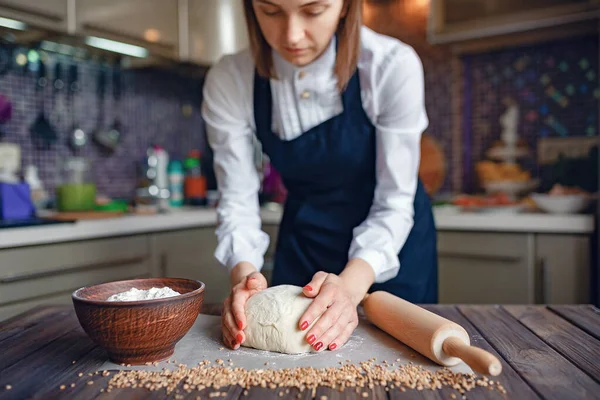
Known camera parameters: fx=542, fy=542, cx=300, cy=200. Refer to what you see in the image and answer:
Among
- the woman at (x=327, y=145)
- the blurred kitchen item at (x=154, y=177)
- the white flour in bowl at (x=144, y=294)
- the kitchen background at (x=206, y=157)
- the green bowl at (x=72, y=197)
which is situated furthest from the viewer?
the blurred kitchen item at (x=154, y=177)

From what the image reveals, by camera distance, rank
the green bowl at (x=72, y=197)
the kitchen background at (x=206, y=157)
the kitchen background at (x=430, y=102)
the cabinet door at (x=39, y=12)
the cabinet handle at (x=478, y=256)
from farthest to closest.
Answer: the kitchen background at (x=430, y=102)
the green bowl at (x=72, y=197)
the cabinet handle at (x=478, y=256)
the kitchen background at (x=206, y=157)
the cabinet door at (x=39, y=12)

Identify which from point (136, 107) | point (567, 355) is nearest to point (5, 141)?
point (136, 107)

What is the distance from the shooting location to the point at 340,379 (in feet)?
2.24

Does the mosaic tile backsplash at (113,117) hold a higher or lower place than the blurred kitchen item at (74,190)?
higher

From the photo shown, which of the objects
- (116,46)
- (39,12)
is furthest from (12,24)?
(116,46)

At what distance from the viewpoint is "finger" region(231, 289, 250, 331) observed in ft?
2.72

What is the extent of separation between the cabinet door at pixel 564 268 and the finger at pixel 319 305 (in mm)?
1407

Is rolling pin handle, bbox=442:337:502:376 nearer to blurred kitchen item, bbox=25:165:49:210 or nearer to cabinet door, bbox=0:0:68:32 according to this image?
cabinet door, bbox=0:0:68:32

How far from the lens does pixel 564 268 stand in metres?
1.96

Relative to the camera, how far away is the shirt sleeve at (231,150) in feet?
4.06

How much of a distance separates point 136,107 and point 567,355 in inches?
94.5

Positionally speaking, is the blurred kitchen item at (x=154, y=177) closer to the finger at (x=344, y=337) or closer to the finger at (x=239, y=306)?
the finger at (x=239, y=306)

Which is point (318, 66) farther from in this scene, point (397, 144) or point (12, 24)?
point (12, 24)

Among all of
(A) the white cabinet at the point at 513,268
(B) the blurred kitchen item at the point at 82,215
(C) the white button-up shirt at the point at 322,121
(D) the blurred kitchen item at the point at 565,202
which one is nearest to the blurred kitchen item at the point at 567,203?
(D) the blurred kitchen item at the point at 565,202
